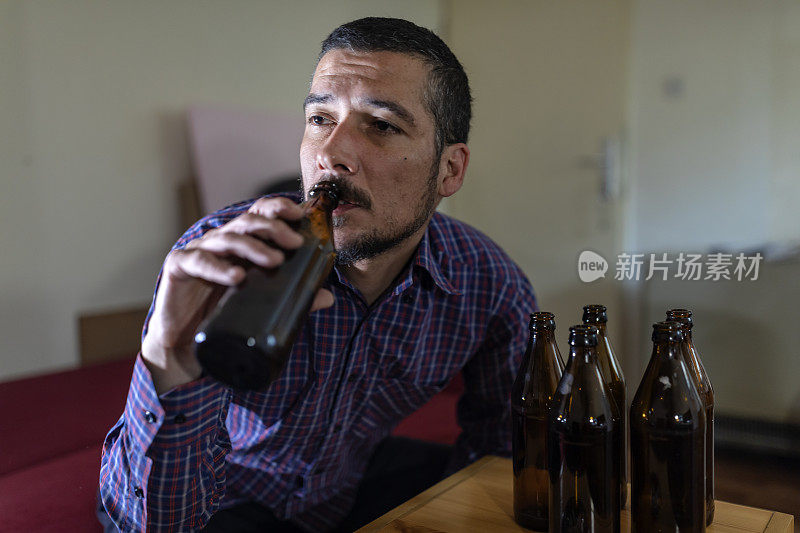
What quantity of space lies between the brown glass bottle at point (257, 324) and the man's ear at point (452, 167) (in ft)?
1.72

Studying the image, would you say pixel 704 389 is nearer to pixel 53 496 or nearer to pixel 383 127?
pixel 383 127

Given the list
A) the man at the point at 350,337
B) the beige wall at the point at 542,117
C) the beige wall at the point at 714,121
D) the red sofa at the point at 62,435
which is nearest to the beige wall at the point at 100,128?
the beige wall at the point at 542,117

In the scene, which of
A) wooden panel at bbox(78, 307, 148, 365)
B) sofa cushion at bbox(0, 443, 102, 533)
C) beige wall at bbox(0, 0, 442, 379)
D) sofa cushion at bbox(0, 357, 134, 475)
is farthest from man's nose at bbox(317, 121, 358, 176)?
wooden panel at bbox(78, 307, 148, 365)

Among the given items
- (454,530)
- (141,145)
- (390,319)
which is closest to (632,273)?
(390,319)

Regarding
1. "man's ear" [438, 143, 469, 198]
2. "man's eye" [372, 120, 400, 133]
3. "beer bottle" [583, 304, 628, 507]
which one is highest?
"man's eye" [372, 120, 400, 133]

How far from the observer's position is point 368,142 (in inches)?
37.2

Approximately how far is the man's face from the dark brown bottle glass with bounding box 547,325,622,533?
1.18 ft

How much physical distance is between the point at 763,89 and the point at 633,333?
100 cm

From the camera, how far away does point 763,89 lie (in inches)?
82.2

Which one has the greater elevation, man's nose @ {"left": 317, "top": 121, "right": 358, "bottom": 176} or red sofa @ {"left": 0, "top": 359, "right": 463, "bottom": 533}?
man's nose @ {"left": 317, "top": 121, "right": 358, "bottom": 176}

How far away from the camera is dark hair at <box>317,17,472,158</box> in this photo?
1002mm

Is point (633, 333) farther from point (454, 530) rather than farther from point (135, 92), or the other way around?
point (135, 92)

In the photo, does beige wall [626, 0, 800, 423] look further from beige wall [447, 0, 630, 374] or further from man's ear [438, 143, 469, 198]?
man's ear [438, 143, 469, 198]

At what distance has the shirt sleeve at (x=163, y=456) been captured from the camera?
0.80m
